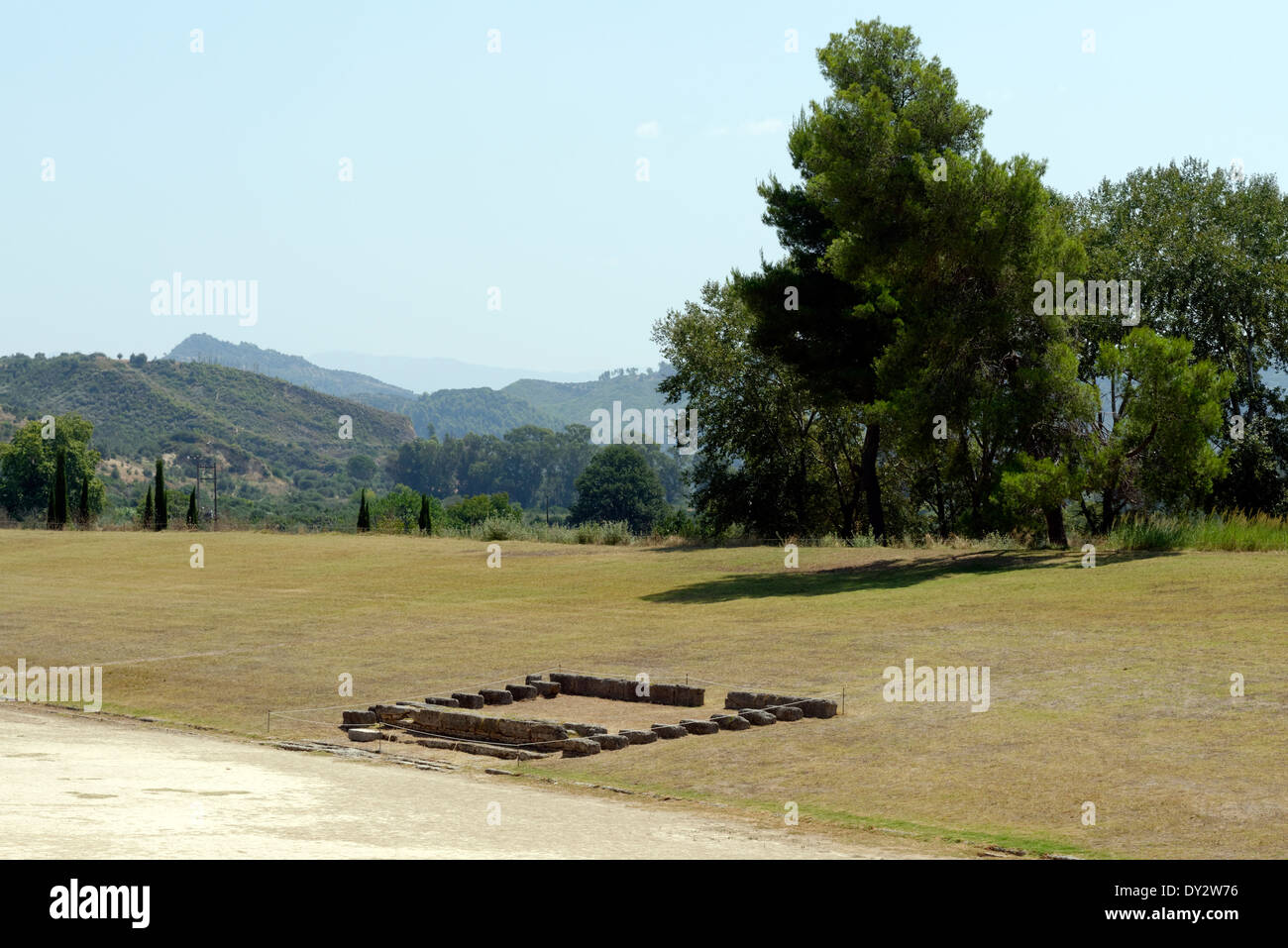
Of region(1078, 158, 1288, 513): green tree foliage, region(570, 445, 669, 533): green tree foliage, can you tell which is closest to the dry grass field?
region(1078, 158, 1288, 513): green tree foliage

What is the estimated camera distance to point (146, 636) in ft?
91.0

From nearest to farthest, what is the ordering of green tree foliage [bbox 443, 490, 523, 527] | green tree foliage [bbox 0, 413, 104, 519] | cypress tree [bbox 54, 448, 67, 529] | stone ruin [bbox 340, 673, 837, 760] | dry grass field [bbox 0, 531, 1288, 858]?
dry grass field [bbox 0, 531, 1288, 858] → stone ruin [bbox 340, 673, 837, 760] → cypress tree [bbox 54, 448, 67, 529] → green tree foliage [bbox 443, 490, 523, 527] → green tree foliage [bbox 0, 413, 104, 519]

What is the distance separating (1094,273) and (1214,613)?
21.8 m

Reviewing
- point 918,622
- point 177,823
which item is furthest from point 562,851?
point 918,622

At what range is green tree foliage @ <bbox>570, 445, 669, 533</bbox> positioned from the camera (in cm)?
10844

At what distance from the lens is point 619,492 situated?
359 feet

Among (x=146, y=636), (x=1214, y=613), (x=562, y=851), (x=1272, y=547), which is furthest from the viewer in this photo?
(x=1272, y=547)

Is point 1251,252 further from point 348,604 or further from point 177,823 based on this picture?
point 177,823

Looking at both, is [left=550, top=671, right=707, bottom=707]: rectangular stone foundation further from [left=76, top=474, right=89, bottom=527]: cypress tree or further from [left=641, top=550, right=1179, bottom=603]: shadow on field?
[left=76, top=474, right=89, bottom=527]: cypress tree

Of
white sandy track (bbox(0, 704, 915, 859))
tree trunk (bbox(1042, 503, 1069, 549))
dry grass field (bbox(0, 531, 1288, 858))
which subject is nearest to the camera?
white sandy track (bbox(0, 704, 915, 859))

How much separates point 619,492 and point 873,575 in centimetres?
7682

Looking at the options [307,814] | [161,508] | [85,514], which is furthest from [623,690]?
[85,514]

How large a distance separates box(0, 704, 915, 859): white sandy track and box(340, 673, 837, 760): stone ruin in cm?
159

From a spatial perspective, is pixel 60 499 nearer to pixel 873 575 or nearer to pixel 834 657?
pixel 873 575
